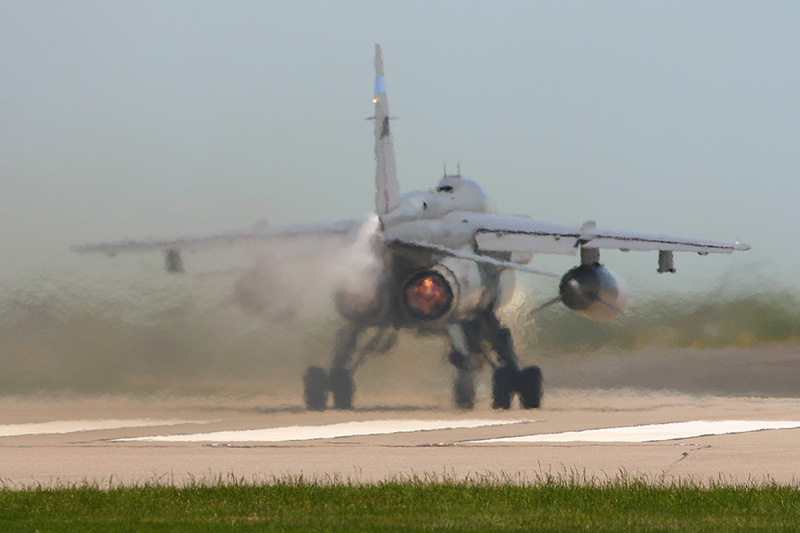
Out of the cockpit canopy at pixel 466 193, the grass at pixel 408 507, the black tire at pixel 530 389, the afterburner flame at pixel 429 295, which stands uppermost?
the cockpit canopy at pixel 466 193

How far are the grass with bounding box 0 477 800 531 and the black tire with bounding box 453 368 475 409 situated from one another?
60.1 feet

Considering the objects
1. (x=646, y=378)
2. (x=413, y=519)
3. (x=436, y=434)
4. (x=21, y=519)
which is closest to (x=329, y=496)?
(x=413, y=519)

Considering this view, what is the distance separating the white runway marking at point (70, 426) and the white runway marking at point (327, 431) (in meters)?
2.42

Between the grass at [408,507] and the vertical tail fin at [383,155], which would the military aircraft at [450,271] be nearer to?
the vertical tail fin at [383,155]

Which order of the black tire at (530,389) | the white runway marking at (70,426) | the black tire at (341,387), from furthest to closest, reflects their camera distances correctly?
the black tire at (530,389)
the black tire at (341,387)
the white runway marking at (70,426)

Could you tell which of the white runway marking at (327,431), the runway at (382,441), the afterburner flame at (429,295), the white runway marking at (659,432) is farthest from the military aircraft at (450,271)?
the white runway marking at (659,432)

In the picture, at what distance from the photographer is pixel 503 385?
3431cm

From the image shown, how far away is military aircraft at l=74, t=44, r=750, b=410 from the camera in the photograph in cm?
3144

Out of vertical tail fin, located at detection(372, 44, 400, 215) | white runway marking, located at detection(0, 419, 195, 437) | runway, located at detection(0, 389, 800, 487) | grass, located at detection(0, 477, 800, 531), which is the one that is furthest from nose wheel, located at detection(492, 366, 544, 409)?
grass, located at detection(0, 477, 800, 531)

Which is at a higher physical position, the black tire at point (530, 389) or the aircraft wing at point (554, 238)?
the aircraft wing at point (554, 238)

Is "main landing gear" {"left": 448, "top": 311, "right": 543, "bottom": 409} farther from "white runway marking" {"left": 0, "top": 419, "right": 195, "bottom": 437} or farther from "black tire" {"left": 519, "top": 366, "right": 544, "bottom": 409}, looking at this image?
"white runway marking" {"left": 0, "top": 419, "right": 195, "bottom": 437}

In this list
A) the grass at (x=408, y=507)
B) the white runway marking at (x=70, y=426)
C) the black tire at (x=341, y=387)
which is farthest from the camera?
the black tire at (x=341, y=387)

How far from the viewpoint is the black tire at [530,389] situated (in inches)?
1351

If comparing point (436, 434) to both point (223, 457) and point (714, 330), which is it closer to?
point (223, 457)
